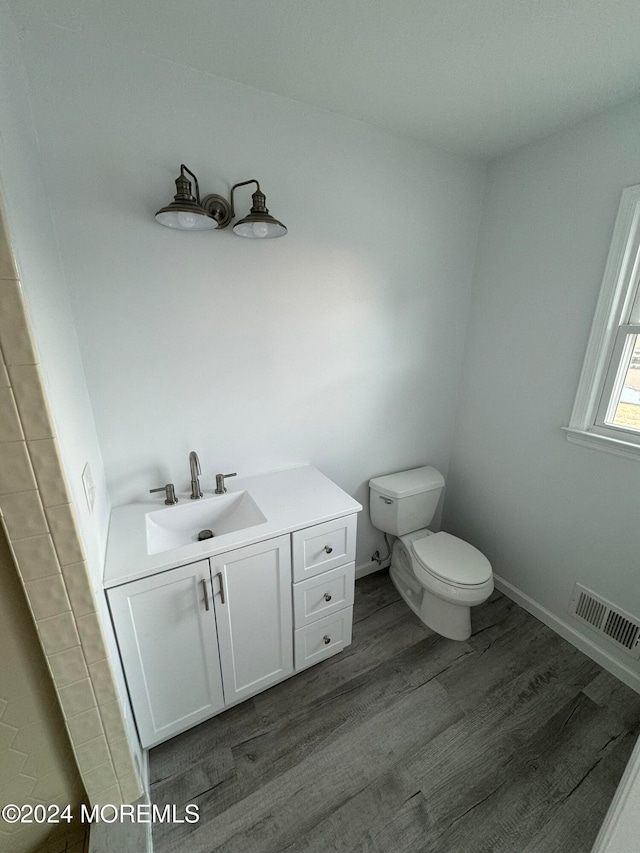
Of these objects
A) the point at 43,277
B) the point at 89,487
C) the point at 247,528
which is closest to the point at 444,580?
the point at 247,528

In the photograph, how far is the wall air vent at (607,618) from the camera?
1545 millimetres

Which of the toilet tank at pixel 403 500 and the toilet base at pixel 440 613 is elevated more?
the toilet tank at pixel 403 500

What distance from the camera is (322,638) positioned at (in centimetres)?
160

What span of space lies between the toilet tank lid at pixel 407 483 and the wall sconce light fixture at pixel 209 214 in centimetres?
142

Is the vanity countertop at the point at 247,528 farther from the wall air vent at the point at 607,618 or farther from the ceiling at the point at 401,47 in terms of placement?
the ceiling at the point at 401,47

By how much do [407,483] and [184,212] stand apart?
1.70 m

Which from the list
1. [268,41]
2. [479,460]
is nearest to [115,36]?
[268,41]

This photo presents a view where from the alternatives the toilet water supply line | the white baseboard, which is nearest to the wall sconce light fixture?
the toilet water supply line

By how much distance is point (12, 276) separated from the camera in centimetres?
63

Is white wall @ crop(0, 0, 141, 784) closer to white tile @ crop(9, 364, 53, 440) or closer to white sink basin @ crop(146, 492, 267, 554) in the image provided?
white tile @ crop(9, 364, 53, 440)

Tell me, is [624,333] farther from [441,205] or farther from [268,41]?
[268,41]

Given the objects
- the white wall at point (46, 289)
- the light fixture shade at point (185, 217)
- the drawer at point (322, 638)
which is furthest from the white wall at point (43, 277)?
the drawer at point (322, 638)

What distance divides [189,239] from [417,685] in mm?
2203

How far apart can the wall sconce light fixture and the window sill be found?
1.63 m
